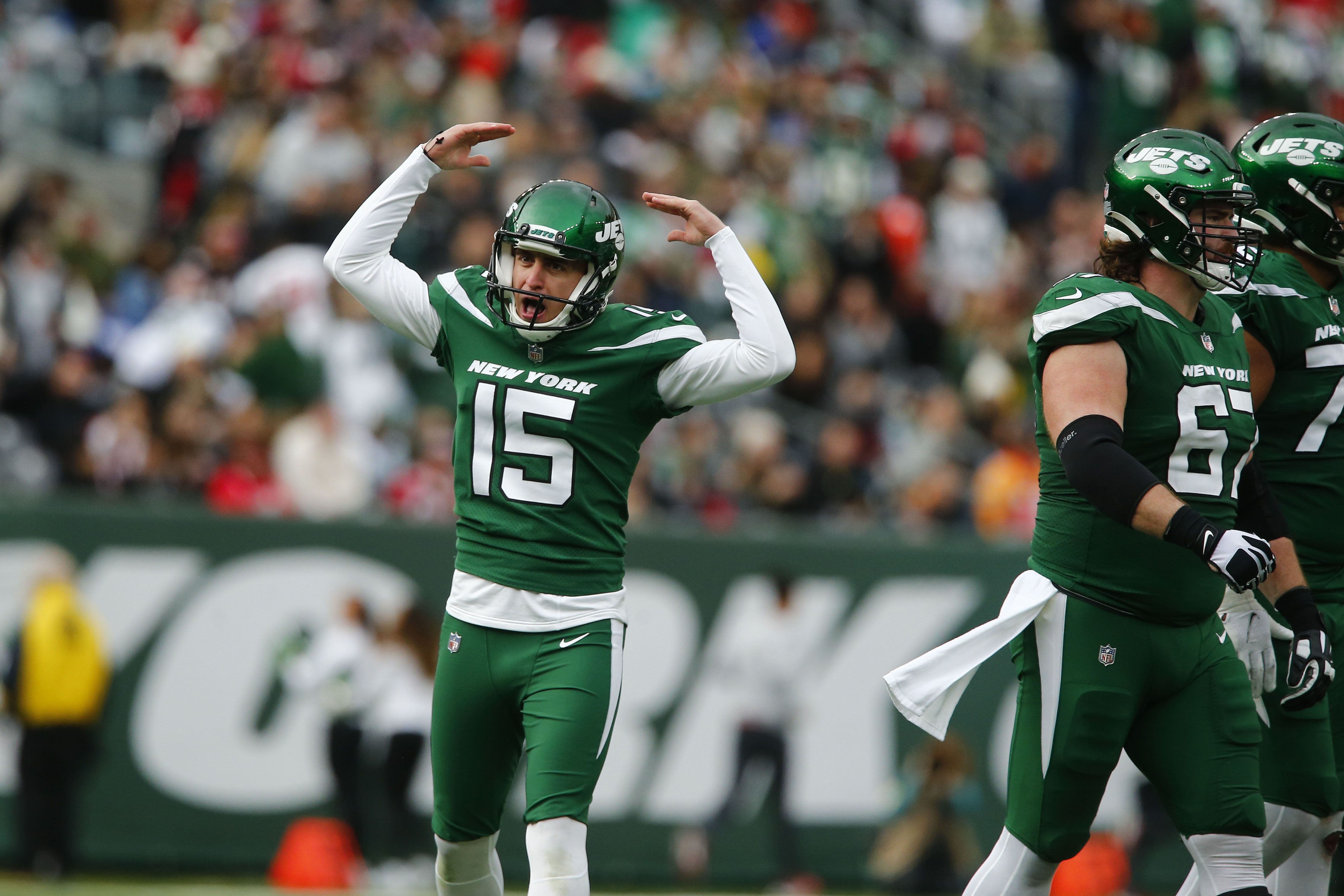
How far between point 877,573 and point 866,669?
57 centimetres

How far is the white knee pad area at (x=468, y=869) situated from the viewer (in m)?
4.83

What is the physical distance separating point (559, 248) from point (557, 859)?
1650mm

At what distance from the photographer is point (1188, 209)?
4332mm

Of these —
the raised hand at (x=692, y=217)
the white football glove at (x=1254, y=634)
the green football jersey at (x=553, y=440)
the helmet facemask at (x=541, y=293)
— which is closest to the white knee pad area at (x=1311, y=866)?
the white football glove at (x=1254, y=634)

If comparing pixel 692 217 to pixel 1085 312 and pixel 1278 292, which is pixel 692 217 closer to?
pixel 1085 312

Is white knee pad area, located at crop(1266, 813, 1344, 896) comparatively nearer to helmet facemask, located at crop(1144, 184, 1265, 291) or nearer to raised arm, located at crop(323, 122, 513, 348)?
helmet facemask, located at crop(1144, 184, 1265, 291)

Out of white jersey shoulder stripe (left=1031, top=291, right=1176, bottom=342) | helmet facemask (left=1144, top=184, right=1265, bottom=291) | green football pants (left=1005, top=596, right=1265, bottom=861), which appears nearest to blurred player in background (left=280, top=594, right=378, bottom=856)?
green football pants (left=1005, top=596, right=1265, bottom=861)

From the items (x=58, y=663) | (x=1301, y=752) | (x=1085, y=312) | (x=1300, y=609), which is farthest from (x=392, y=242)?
(x=58, y=663)

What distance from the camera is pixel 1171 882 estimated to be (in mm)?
10023

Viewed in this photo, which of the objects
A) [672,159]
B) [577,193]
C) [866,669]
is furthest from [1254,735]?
[672,159]

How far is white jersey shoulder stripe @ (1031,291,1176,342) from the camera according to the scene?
4.22m

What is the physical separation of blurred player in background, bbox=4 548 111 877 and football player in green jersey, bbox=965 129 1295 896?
20.0 ft

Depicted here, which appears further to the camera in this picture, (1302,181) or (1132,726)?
(1302,181)

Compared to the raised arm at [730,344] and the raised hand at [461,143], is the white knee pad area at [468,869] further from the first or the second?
the raised hand at [461,143]
